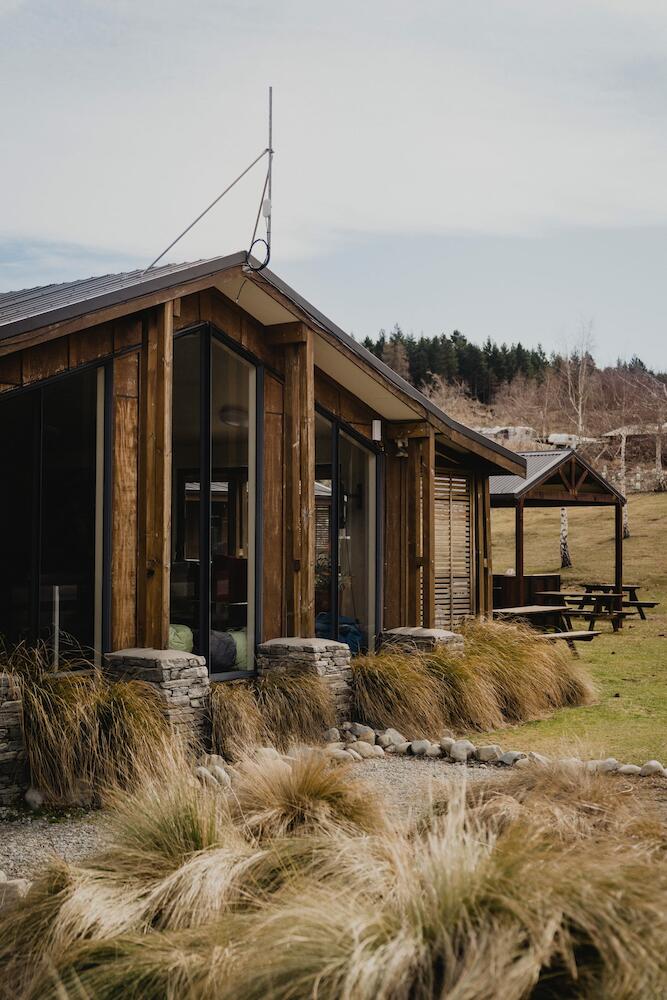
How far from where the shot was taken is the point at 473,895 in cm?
348

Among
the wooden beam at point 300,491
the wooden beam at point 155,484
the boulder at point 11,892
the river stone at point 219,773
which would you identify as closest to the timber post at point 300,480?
the wooden beam at point 300,491

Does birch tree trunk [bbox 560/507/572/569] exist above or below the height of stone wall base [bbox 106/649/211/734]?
above

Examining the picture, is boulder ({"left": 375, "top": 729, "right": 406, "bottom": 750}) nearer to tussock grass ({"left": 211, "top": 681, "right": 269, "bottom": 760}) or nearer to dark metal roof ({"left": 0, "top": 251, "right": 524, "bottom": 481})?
tussock grass ({"left": 211, "top": 681, "right": 269, "bottom": 760})

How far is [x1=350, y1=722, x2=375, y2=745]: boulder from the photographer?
8.77 metres

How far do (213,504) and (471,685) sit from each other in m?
2.85

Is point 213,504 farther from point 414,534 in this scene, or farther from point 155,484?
point 414,534

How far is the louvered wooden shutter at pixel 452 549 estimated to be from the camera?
12.9 m

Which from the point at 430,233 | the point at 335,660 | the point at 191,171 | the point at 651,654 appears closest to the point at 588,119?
the point at 191,171

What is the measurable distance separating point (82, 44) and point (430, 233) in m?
41.3

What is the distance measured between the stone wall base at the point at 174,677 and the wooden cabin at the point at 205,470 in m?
0.27

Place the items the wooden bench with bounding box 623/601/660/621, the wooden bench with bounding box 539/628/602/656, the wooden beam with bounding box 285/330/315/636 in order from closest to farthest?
the wooden beam with bounding box 285/330/315/636, the wooden bench with bounding box 539/628/602/656, the wooden bench with bounding box 623/601/660/621

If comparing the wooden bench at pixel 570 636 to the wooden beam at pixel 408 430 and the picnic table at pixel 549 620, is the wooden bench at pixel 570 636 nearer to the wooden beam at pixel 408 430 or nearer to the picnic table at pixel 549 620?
the picnic table at pixel 549 620

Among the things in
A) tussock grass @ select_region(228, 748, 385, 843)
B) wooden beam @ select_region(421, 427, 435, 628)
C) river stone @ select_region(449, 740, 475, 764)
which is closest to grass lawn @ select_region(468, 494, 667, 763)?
river stone @ select_region(449, 740, 475, 764)

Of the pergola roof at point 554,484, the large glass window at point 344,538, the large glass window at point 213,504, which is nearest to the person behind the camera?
the large glass window at point 213,504
